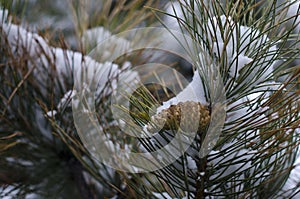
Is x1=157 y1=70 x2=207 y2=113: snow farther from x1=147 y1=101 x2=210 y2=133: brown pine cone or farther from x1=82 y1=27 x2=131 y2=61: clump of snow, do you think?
x1=82 y1=27 x2=131 y2=61: clump of snow

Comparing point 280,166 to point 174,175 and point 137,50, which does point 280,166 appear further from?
point 137,50

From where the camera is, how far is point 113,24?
1157mm

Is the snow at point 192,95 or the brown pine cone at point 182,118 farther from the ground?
the snow at point 192,95

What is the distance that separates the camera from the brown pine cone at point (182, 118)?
617mm

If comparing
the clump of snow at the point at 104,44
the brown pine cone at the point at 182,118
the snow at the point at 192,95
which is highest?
the clump of snow at the point at 104,44

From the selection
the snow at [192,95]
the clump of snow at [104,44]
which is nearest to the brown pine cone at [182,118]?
the snow at [192,95]

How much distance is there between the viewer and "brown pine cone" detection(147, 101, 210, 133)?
617 mm

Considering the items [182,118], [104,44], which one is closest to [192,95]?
[182,118]

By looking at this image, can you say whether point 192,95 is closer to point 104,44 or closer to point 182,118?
point 182,118

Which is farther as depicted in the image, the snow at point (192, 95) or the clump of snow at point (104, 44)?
the clump of snow at point (104, 44)

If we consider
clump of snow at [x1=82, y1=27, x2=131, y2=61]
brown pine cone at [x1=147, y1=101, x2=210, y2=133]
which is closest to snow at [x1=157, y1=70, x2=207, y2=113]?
brown pine cone at [x1=147, y1=101, x2=210, y2=133]

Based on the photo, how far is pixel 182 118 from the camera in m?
0.62

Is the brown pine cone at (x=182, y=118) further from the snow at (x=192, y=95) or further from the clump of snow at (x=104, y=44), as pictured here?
the clump of snow at (x=104, y=44)

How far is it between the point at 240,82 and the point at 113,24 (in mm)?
553
